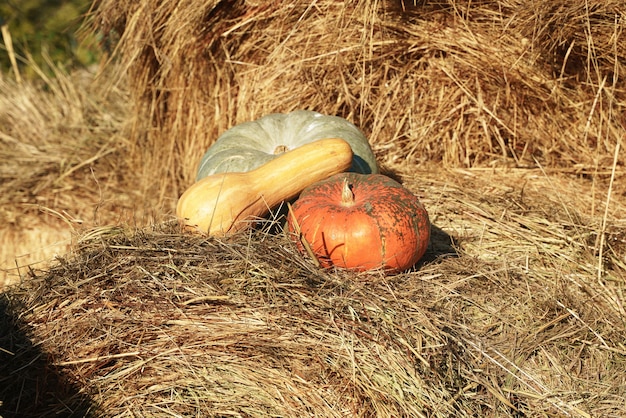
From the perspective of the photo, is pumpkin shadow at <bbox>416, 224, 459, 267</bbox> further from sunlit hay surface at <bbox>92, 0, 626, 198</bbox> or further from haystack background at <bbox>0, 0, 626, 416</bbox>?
sunlit hay surface at <bbox>92, 0, 626, 198</bbox>

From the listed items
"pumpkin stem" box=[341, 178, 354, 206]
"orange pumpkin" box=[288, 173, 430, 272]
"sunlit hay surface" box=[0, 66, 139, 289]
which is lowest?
"sunlit hay surface" box=[0, 66, 139, 289]

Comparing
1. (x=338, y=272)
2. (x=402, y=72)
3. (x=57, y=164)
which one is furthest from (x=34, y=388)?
(x=57, y=164)

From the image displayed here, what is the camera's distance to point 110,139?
509cm

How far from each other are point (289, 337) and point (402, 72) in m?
2.31

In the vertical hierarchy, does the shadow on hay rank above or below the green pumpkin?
below

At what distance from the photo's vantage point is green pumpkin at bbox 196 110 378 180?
3.37 metres

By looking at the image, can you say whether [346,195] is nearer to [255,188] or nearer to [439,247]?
[255,188]

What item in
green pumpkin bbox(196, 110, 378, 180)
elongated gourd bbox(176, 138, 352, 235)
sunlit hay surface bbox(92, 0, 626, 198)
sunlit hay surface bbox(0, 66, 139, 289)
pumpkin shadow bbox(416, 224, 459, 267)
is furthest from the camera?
sunlit hay surface bbox(0, 66, 139, 289)

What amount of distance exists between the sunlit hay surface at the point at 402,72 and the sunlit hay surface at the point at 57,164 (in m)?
0.72

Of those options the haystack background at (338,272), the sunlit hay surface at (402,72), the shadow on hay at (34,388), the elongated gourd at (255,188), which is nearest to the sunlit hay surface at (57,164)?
the haystack background at (338,272)

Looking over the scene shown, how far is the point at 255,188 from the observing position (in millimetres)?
2922

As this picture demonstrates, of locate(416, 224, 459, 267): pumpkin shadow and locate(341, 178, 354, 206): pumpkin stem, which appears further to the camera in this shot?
locate(416, 224, 459, 267): pumpkin shadow

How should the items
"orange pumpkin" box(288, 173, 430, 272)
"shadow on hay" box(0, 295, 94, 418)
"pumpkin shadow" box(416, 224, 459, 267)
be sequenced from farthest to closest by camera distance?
1. "pumpkin shadow" box(416, 224, 459, 267)
2. "orange pumpkin" box(288, 173, 430, 272)
3. "shadow on hay" box(0, 295, 94, 418)

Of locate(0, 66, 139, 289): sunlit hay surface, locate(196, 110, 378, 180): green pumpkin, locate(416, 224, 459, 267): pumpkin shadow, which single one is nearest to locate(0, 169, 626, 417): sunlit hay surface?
locate(416, 224, 459, 267): pumpkin shadow
